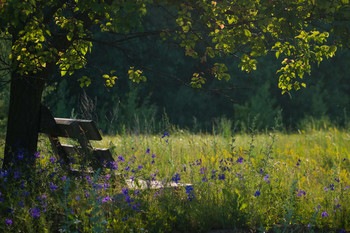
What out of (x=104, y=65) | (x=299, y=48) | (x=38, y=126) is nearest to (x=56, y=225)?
(x=38, y=126)

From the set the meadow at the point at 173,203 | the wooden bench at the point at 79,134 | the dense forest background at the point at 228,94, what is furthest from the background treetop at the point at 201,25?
the dense forest background at the point at 228,94

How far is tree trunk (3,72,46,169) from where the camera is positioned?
5828 mm

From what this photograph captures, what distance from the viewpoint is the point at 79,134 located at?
5.52m

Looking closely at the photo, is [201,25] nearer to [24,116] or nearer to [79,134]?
[79,134]

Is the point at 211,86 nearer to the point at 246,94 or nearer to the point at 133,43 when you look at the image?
the point at 246,94

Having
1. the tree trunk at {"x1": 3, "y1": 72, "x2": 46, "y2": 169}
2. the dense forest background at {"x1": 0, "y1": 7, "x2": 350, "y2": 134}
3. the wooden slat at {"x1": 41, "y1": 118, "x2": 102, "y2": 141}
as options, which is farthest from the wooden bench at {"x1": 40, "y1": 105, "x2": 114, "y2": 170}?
the dense forest background at {"x1": 0, "y1": 7, "x2": 350, "y2": 134}

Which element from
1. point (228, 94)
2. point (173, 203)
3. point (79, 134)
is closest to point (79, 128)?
point (79, 134)

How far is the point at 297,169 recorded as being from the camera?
23.8 ft

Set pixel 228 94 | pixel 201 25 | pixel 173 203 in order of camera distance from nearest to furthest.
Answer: pixel 173 203 → pixel 201 25 → pixel 228 94

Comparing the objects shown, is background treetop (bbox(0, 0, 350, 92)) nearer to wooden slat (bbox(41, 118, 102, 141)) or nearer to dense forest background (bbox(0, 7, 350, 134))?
wooden slat (bbox(41, 118, 102, 141))

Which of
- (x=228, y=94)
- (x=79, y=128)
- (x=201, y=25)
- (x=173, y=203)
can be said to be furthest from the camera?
(x=228, y=94)

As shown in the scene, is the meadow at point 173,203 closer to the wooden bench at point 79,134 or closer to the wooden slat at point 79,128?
the wooden bench at point 79,134

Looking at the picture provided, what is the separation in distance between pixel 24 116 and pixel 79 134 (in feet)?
2.91

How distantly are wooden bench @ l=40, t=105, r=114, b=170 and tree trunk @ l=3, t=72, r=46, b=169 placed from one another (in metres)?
0.13
